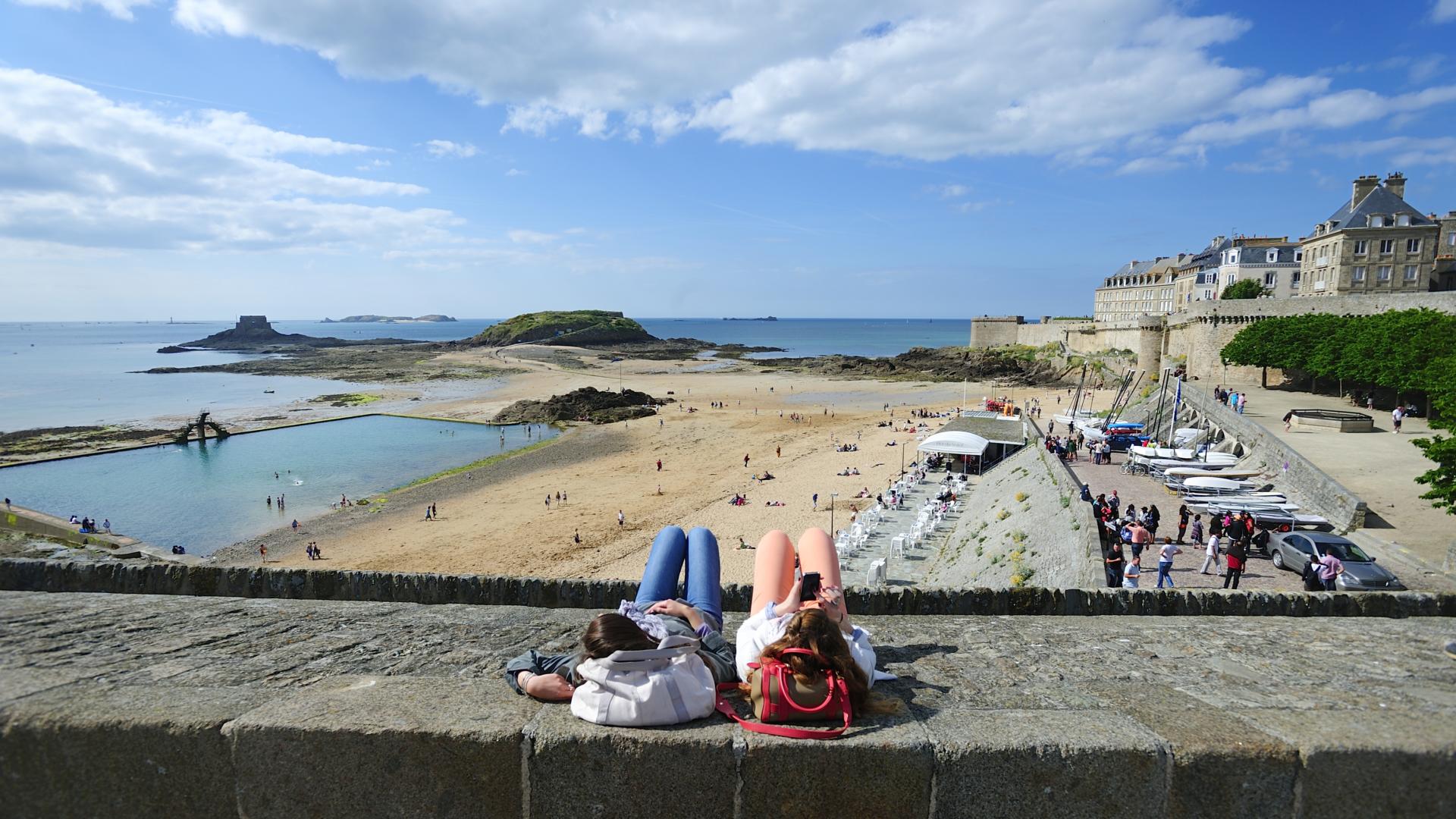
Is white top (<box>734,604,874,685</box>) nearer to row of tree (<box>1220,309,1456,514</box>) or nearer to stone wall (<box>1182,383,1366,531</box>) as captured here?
stone wall (<box>1182,383,1366,531</box>)

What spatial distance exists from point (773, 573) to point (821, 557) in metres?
0.29

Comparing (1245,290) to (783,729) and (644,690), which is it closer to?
(783,729)

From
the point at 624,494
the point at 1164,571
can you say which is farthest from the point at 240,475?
the point at 1164,571

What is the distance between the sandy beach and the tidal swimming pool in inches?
122

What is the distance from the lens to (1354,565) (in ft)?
36.7

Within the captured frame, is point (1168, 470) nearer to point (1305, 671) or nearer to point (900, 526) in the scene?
point (900, 526)

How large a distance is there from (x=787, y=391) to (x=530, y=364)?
44.8 meters

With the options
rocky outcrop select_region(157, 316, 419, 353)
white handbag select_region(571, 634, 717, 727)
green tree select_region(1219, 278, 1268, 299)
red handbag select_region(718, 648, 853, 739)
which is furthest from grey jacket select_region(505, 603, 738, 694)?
rocky outcrop select_region(157, 316, 419, 353)

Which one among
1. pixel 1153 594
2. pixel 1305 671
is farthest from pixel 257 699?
pixel 1153 594

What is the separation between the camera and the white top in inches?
114

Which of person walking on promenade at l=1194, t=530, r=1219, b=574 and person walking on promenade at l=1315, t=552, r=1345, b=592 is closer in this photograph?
person walking on promenade at l=1315, t=552, r=1345, b=592

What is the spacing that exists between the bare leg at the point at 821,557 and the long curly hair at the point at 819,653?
31.4 inches

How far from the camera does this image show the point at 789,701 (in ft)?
7.91

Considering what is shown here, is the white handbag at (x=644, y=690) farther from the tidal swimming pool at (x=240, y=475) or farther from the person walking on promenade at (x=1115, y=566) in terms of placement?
the tidal swimming pool at (x=240, y=475)
